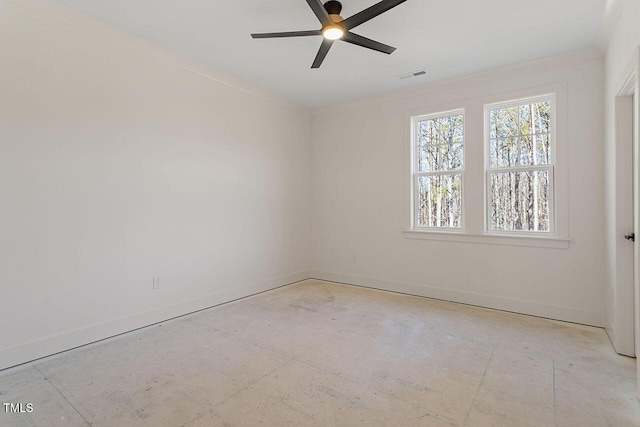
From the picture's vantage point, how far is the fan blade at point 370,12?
2072 millimetres

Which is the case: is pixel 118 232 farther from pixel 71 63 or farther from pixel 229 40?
pixel 229 40

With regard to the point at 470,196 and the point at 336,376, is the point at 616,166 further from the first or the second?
the point at 336,376

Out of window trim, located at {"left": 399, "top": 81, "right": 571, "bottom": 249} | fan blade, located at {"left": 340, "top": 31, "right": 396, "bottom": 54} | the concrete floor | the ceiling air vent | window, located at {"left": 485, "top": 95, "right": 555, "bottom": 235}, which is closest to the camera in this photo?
the concrete floor

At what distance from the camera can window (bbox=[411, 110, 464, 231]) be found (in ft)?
13.5

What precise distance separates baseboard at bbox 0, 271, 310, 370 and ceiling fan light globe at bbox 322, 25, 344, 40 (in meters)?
3.04

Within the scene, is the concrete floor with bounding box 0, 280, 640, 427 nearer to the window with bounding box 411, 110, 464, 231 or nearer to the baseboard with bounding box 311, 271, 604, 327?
the baseboard with bounding box 311, 271, 604, 327

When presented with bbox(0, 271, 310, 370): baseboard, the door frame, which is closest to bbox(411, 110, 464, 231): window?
the door frame

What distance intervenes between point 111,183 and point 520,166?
4.33m

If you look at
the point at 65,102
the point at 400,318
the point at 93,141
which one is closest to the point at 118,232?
the point at 93,141

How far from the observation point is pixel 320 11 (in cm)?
218

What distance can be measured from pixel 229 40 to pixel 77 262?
247 cm

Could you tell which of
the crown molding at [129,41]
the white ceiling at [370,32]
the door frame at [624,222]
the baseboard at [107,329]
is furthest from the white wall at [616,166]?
the baseboard at [107,329]

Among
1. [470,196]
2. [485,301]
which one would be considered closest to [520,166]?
[470,196]

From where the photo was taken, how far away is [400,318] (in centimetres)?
340
